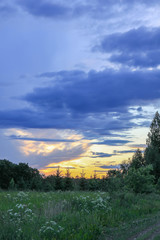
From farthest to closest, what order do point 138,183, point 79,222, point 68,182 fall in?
point 68,182, point 138,183, point 79,222

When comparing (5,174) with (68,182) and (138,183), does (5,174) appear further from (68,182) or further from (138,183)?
(138,183)

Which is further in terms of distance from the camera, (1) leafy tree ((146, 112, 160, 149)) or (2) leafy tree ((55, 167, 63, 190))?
(1) leafy tree ((146, 112, 160, 149))

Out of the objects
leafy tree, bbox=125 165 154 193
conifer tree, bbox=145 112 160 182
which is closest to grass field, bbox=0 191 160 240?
leafy tree, bbox=125 165 154 193

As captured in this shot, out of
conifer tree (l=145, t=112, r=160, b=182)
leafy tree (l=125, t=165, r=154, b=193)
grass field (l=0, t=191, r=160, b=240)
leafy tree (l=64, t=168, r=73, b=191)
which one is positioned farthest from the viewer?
conifer tree (l=145, t=112, r=160, b=182)

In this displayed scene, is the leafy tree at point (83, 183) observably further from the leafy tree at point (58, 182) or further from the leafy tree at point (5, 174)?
the leafy tree at point (5, 174)

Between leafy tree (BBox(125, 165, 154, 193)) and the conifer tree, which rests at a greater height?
the conifer tree

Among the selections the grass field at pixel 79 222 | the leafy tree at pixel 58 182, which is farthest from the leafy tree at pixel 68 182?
the grass field at pixel 79 222

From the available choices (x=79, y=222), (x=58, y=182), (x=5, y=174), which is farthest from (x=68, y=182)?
(x=79, y=222)

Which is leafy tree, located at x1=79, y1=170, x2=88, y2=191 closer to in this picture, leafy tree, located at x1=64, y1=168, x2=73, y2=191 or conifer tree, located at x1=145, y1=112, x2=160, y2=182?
leafy tree, located at x1=64, y1=168, x2=73, y2=191

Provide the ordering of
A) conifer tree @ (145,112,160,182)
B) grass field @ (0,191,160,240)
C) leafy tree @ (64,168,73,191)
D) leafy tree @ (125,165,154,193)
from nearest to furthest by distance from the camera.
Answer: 1. grass field @ (0,191,160,240)
2. leafy tree @ (125,165,154,193)
3. leafy tree @ (64,168,73,191)
4. conifer tree @ (145,112,160,182)

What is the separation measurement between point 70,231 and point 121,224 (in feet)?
12.3

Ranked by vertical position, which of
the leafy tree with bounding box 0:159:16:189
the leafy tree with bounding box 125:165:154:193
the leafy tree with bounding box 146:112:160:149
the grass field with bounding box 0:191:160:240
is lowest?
the grass field with bounding box 0:191:160:240

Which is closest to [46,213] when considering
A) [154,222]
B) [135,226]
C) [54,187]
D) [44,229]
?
[44,229]

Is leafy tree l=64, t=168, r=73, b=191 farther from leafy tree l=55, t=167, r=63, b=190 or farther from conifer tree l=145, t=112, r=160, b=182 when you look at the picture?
conifer tree l=145, t=112, r=160, b=182
